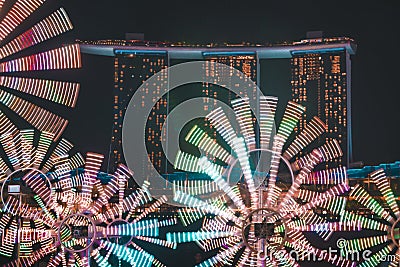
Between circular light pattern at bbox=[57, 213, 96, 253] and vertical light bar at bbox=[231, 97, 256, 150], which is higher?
vertical light bar at bbox=[231, 97, 256, 150]

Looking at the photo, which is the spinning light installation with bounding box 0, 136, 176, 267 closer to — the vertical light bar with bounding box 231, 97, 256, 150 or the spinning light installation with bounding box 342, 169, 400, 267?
the vertical light bar with bounding box 231, 97, 256, 150

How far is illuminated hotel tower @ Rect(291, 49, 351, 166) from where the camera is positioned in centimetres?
7719

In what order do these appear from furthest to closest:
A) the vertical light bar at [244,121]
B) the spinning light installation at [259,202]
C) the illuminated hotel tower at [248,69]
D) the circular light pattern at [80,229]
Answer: the illuminated hotel tower at [248,69] < the circular light pattern at [80,229] < the vertical light bar at [244,121] < the spinning light installation at [259,202]

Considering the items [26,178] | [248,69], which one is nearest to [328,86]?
[248,69]

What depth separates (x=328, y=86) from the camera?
8194 cm

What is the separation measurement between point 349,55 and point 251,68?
1008 centimetres

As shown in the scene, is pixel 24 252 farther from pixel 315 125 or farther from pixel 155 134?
pixel 155 134

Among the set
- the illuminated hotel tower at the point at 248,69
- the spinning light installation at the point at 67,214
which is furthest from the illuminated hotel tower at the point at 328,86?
the spinning light installation at the point at 67,214

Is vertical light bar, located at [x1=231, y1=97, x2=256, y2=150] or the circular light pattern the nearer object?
vertical light bar, located at [x1=231, y1=97, x2=256, y2=150]

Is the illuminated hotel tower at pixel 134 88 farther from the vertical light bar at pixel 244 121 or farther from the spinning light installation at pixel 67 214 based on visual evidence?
the vertical light bar at pixel 244 121

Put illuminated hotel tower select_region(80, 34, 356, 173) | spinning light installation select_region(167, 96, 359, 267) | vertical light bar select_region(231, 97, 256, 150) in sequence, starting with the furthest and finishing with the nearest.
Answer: illuminated hotel tower select_region(80, 34, 356, 173)
vertical light bar select_region(231, 97, 256, 150)
spinning light installation select_region(167, 96, 359, 267)

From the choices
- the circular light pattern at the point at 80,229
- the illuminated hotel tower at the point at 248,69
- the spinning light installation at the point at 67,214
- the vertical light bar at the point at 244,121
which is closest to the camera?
the vertical light bar at the point at 244,121

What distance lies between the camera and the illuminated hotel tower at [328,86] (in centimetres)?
7719

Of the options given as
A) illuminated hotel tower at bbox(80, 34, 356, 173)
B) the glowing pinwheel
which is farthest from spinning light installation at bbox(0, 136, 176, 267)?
illuminated hotel tower at bbox(80, 34, 356, 173)
